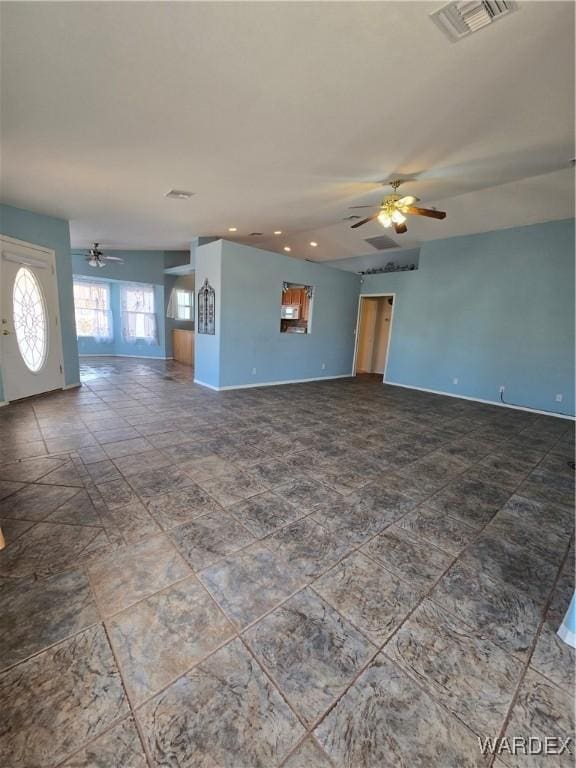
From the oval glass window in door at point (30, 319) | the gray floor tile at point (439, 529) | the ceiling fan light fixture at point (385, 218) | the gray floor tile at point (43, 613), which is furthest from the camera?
the oval glass window in door at point (30, 319)

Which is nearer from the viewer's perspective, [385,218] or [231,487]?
[231,487]

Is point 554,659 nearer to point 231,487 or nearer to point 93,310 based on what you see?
point 231,487

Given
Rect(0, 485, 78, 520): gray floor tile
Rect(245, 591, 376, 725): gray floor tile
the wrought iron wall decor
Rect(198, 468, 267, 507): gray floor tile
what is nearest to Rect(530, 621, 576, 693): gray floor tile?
Rect(245, 591, 376, 725): gray floor tile

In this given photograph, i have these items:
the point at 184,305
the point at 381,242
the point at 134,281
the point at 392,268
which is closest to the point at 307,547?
the point at 381,242

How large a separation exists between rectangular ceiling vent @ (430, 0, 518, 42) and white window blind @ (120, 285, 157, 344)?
897 cm

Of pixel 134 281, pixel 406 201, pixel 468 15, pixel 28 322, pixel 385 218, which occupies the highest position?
pixel 468 15

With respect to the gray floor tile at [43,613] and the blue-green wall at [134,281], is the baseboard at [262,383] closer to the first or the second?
the blue-green wall at [134,281]

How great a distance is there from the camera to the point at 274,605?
4.94 ft

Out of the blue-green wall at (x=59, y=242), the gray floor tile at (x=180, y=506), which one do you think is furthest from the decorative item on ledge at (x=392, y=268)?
the gray floor tile at (x=180, y=506)

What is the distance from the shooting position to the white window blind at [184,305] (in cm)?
936

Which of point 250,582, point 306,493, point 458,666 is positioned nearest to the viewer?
point 458,666

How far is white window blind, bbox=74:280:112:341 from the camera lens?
8.80m

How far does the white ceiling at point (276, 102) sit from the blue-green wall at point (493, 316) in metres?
1.16

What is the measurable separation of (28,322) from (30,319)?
2.5 inches
